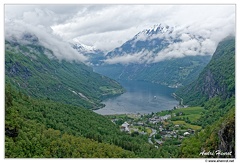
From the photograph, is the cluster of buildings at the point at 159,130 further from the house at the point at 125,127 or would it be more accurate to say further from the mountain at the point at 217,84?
the mountain at the point at 217,84

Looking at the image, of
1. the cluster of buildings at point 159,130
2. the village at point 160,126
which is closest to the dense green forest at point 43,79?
the village at point 160,126

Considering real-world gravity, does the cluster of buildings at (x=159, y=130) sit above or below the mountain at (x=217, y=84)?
below

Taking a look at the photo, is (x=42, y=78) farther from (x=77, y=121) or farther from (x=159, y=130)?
(x=77, y=121)

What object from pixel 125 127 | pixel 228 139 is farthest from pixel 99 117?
pixel 228 139

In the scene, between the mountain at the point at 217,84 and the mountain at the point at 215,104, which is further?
the mountain at the point at 217,84

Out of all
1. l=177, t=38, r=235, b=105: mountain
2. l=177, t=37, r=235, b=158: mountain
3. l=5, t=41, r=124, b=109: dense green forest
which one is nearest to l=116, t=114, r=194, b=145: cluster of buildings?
l=177, t=37, r=235, b=158: mountain

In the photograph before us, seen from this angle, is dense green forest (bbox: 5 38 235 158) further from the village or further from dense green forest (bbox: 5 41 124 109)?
the village
